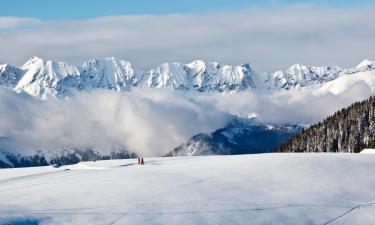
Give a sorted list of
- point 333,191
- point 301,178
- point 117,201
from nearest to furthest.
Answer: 1. point 117,201
2. point 333,191
3. point 301,178

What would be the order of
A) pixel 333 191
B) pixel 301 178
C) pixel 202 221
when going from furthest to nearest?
pixel 301 178 < pixel 333 191 < pixel 202 221

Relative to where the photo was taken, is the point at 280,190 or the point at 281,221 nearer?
the point at 281,221

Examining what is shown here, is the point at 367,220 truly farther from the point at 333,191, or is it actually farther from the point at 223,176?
the point at 223,176

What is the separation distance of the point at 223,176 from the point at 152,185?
8681 mm

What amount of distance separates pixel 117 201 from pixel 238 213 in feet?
31.5

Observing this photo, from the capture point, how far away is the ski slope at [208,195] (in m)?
46.4

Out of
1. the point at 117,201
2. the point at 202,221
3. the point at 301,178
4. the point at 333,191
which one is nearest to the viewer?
the point at 202,221

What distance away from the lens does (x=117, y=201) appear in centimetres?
5031

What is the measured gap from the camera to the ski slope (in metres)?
46.4

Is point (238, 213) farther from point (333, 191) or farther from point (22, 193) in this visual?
point (22, 193)

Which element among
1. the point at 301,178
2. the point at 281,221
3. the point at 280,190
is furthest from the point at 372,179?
the point at 281,221

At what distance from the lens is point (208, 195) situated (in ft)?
175

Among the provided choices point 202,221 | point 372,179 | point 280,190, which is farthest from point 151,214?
point 372,179

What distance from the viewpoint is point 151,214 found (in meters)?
46.5
